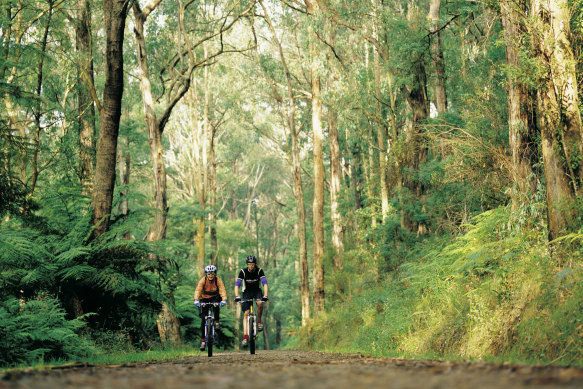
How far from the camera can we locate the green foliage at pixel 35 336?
7.68m

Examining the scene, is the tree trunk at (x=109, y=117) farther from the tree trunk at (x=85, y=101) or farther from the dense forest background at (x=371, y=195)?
the tree trunk at (x=85, y=101)

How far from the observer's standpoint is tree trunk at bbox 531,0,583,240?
27.4 feet

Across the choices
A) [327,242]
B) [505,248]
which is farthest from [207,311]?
[327,242]

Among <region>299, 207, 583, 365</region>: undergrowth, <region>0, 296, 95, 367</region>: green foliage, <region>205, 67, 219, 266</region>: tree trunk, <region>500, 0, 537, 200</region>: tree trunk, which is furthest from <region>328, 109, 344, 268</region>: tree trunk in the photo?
<region>0, 296, 95, 367</region>: green foliage

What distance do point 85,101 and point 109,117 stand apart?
28.7 ft

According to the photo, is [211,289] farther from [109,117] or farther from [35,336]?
[35,336]

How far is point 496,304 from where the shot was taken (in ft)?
27.5

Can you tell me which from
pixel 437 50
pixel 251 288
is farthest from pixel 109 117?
pixel 437 50

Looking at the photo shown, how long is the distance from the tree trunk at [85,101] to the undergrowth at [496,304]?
10.8 meters

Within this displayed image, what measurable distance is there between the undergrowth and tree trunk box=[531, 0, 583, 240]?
0.54 meters

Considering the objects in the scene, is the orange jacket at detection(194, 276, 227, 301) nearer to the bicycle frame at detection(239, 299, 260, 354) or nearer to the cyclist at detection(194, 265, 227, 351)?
the cyclist at detection(194, 265, 227, 351)

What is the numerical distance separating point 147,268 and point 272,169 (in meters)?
45.8

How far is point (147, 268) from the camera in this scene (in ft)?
38.8

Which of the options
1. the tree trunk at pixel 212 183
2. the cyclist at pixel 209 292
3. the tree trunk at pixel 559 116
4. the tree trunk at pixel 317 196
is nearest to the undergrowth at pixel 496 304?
the tree trunk at pixel 559 116
